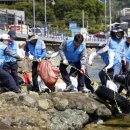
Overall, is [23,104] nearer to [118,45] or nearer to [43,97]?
[43,97]

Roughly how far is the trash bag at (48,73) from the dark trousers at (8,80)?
0.83 meters

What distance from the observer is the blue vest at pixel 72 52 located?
35.2 feet

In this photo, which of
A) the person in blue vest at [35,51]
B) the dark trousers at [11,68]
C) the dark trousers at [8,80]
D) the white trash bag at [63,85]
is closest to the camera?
the dark trousers at [8,80]

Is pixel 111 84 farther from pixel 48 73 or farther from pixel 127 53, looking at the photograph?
pixel 48 73

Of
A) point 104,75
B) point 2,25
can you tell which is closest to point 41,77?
point 104,75

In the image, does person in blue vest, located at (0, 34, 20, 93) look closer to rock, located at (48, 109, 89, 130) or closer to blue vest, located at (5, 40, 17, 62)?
blue vest, located at (5, 40, 17, 62)

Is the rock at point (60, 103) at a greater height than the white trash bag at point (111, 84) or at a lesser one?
lesser

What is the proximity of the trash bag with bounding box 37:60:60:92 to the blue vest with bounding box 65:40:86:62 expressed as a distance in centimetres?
54

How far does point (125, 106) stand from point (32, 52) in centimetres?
296

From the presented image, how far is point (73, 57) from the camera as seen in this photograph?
10922mm

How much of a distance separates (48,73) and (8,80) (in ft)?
3.41

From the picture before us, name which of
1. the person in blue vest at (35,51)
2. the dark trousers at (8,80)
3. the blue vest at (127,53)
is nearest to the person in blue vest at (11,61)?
→ the person in blue vest at (35,51)

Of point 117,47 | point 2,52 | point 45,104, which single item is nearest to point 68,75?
point 117,47

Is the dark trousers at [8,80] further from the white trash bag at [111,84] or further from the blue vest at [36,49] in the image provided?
the white trash bag at [111,84]
